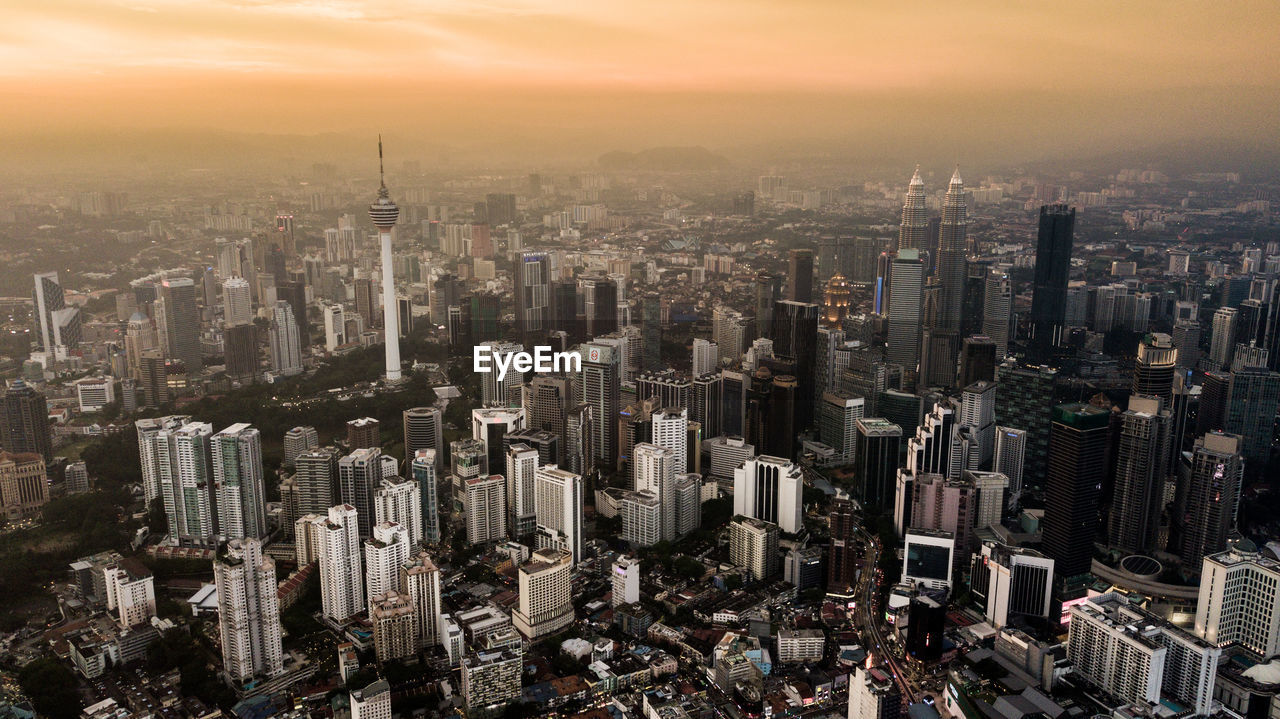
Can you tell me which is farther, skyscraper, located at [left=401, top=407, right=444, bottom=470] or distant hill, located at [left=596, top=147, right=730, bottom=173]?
distant hill, located at [left=596, top=147, right=730, bottom=173]

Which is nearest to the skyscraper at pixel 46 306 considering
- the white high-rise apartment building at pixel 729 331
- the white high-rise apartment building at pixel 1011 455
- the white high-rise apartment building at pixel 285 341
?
the white high-rise apartment building at pixel 285 341

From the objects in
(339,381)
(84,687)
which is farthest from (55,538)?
(339,381)

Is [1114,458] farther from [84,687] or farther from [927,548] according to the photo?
[84,687]

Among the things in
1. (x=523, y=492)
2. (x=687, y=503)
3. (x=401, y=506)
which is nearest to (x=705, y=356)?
(x=687, y=503)

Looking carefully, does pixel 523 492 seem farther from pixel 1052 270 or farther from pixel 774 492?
pixel 1052 270

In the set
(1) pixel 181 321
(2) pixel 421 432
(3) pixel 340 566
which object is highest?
(1) pixel 181 321

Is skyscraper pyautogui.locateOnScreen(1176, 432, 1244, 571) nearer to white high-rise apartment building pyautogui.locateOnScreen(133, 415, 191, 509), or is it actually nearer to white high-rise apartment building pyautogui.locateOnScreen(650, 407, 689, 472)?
white high-rise apartment building pyautogui.locateOnScreen(650, 407, 689, 472)

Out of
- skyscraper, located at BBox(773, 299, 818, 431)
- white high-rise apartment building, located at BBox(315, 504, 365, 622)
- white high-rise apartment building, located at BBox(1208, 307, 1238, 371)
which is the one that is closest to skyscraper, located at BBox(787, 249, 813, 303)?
skyscraper, located at BBox(773, 299, 818, 431)
